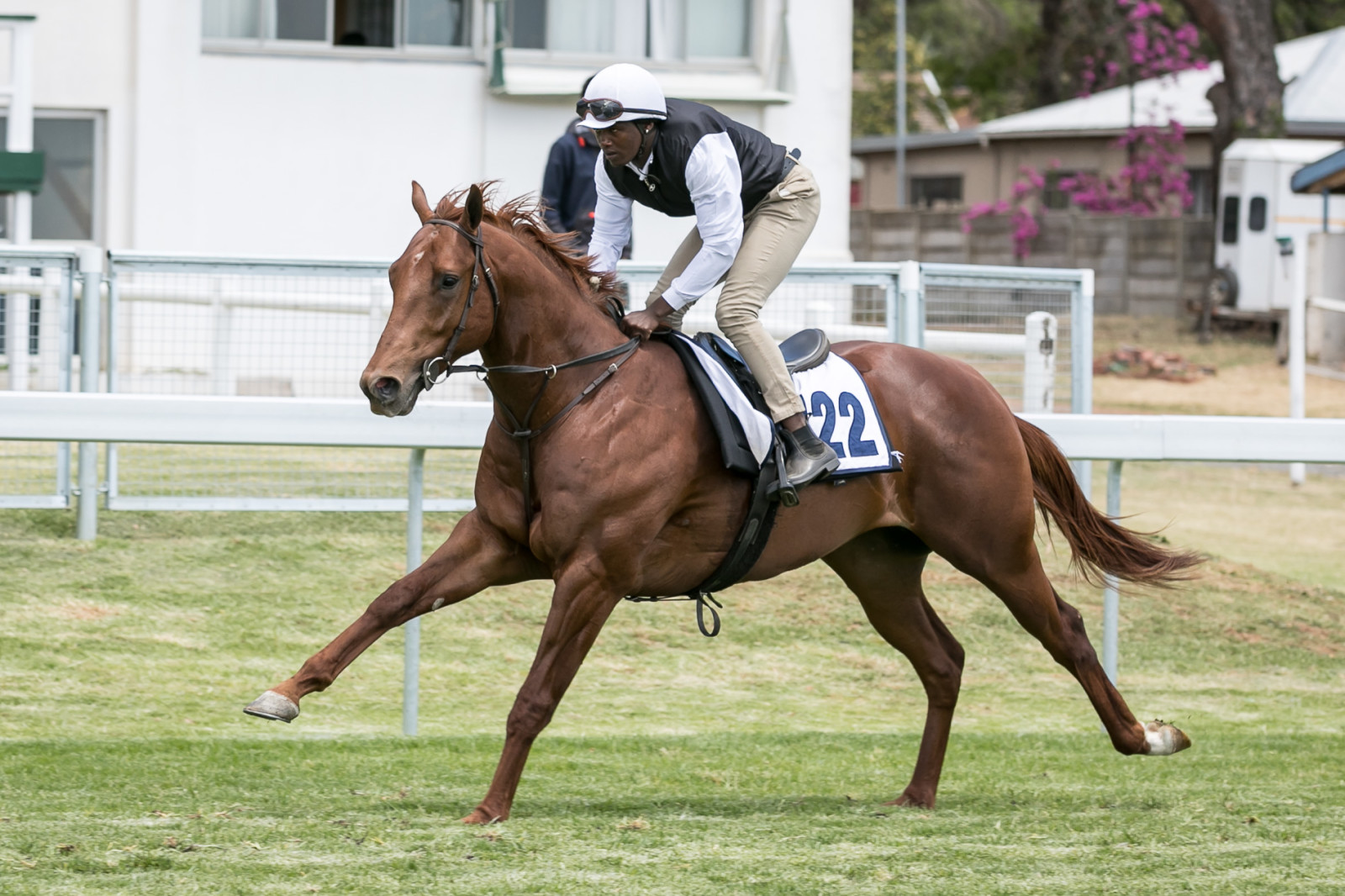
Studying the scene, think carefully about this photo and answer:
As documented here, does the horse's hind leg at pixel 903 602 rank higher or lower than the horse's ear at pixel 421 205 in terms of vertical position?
lower

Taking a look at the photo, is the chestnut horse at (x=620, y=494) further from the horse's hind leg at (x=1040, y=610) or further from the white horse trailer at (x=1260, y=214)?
the white horse trailer at (x=1260, y=214)

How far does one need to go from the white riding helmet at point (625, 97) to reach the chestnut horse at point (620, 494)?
0.42 meters

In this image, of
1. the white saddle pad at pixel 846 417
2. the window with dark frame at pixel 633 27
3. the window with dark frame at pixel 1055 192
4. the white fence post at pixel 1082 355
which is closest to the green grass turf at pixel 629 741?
the white fence post at pixel 1082 355

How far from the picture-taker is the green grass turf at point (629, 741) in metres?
4.64

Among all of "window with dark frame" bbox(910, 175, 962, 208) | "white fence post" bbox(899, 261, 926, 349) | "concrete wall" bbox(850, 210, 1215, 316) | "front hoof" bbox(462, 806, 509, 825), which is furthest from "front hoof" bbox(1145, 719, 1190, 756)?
"window with dark frame" bbox(910, 175, 962, 208)

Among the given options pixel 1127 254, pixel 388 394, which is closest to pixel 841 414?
pixel 388 394

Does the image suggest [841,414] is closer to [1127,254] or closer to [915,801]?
[915,801]

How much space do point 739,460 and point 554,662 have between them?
86cm

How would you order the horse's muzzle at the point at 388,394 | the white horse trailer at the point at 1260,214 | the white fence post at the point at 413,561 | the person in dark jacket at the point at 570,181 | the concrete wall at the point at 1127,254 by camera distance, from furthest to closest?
the concrete wall at the point at 1127,254 → the white horse trailer at the point at 1260,214 → the person in dark jacket at the point at 570,181 → the white fence post at the point at 413,561 → the horse's muzzle at the point at 388,394

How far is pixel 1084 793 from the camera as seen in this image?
6.02 metres

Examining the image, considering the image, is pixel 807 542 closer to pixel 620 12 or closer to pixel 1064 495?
pixel 1064 495

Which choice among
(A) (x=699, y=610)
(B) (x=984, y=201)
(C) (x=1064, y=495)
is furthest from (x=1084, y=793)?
(B) (x=984, y=201)

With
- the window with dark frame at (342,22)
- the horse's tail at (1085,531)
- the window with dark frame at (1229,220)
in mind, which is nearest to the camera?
the horse's tail at (1085,531)

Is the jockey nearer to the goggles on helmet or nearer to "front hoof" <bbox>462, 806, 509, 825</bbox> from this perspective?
the goggles on helmet
